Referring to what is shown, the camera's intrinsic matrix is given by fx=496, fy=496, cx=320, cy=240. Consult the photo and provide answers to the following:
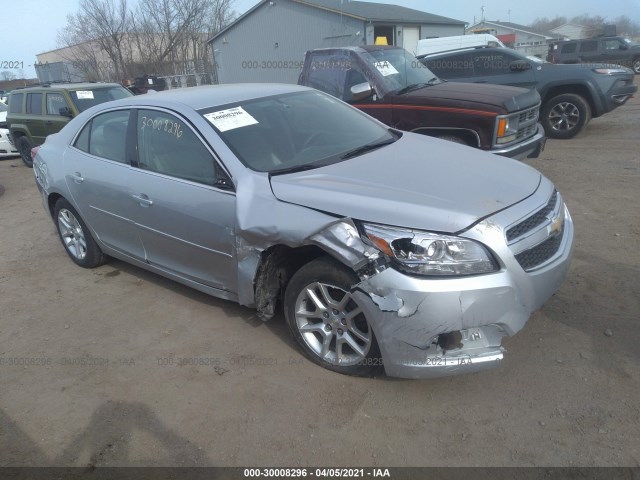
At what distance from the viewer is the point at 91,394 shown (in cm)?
311

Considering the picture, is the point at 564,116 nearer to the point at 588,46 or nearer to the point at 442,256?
the point at 442,256

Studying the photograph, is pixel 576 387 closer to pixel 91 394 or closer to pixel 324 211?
pixel 324 211

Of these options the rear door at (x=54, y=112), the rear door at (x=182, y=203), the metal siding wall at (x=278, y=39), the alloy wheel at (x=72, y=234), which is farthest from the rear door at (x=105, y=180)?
the metal siding wall at (x=278, y=39)

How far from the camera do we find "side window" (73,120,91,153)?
4.50 m

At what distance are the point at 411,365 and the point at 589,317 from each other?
1553 millimetres

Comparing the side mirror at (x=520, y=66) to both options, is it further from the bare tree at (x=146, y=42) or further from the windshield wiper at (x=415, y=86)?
the bare tree at (x=146, y=42)

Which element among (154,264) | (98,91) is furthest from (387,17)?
(154,264)

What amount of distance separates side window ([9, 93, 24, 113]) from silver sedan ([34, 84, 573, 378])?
317 inches

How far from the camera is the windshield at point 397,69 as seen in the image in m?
6.55

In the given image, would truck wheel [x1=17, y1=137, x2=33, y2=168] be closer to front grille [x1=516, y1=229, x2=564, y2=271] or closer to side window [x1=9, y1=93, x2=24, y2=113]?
side window [x1=9, y1=93, x2=24, y2=113]

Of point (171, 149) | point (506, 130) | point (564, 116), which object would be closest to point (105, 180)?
point (171, 149)

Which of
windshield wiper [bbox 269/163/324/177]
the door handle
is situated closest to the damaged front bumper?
windshield wiper [bbox 269/163/324/177]

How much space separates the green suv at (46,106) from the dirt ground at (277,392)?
6611 millimetres

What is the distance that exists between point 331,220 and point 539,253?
119 centimetres
